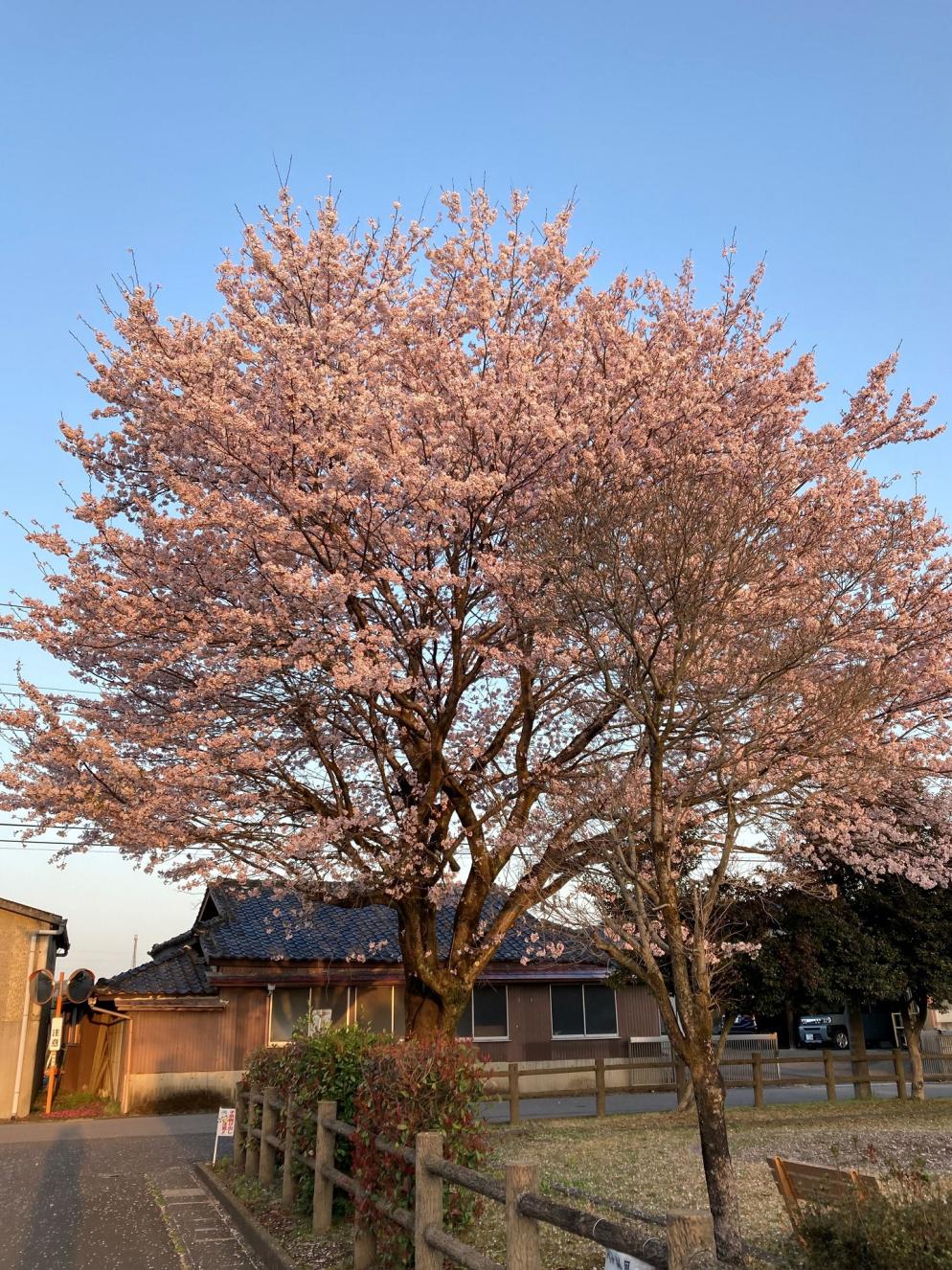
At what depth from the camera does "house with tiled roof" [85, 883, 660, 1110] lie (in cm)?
2380

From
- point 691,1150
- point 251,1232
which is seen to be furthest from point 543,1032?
point 251,1232

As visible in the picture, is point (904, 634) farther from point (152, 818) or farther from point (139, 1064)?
point (139, 1064)

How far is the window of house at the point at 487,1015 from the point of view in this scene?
2739 centimetres

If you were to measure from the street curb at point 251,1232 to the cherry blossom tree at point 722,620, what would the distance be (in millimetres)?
3393

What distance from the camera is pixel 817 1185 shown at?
667 centimetres

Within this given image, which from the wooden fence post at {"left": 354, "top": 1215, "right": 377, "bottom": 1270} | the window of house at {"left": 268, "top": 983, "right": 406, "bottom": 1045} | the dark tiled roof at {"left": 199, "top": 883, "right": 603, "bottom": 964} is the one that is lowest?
the wooden fence post at {"left": 354, "top": 1215, "right": 377, "bottom": 1270}

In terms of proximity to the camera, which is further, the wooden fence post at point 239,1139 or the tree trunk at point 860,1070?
the tree trunk at point 860,1070

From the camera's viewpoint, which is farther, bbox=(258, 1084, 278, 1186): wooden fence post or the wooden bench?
bbox=(258, 1084, 278, 1186): wooden fence post

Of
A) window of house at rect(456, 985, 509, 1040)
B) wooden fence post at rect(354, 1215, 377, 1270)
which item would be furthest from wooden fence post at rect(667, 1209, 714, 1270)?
window of house at rect(456, 985, 509, 1040)

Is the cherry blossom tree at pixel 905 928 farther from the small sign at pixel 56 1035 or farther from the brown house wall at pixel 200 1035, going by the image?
the small sign at pixel 56 1035

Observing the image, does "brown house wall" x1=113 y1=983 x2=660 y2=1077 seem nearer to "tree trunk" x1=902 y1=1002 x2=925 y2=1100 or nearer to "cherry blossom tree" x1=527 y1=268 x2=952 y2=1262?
"tree trunk" x1=902 y1=1002 x2=925 y2=1100

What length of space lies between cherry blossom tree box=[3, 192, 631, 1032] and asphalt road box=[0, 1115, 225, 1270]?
153 inches

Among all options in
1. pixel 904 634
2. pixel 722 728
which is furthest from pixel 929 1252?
pixel 904 634

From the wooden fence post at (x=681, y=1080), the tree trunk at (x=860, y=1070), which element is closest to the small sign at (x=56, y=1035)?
the wooden fence post at (x=681, y=1080)
